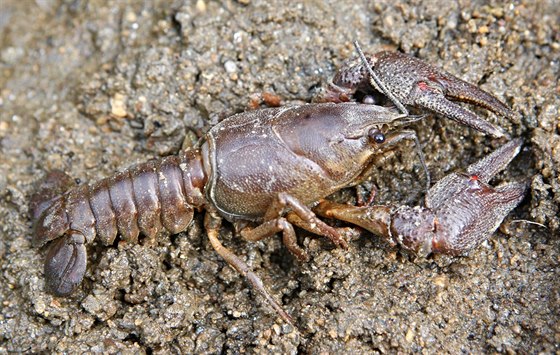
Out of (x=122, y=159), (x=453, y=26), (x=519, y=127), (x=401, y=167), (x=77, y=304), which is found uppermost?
(x=453, y=26)

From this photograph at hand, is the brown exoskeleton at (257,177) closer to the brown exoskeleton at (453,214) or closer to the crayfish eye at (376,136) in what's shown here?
the crayfish eye at (376,136)

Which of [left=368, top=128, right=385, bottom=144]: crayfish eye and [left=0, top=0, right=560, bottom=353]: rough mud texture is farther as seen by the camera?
[left=368, top=128, right=385, bottom=144]: crayfish eye

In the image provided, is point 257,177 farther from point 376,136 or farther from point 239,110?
point 376,136

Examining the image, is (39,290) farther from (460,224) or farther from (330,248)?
(460,224)

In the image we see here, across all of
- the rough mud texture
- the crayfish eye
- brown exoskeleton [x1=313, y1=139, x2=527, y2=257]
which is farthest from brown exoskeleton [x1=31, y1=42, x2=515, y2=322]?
brown exoskeleton [x1=313, y1=139, x2=527, y2=257]

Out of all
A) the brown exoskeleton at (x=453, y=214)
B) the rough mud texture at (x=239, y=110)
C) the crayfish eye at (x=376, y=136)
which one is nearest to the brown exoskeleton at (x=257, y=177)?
the crayfish eye at (x=376, y=136)

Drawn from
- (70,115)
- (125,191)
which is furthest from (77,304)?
(70,115)

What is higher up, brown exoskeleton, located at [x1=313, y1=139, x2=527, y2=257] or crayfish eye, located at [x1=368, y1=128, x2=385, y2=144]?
crayfish eye, located at [x1=368, y1=128, x2=385, y2=144]

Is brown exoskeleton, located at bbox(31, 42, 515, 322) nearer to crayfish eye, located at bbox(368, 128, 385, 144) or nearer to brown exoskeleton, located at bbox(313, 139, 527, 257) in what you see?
crayfish eye, located at bbox(368, 128, 385, 144)
